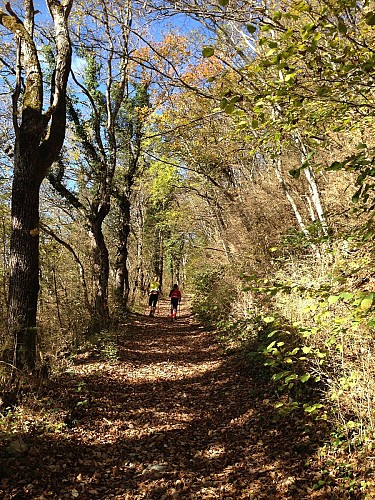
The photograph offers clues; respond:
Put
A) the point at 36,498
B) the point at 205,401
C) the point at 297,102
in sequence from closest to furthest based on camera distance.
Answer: the point at 297,102
the point at 36,498
the point at 205,401

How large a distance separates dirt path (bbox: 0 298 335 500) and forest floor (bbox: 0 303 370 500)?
0.01 meters

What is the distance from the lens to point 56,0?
7445 mm

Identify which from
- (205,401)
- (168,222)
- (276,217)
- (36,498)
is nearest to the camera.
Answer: (36,498)

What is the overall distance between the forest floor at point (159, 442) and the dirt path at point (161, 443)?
13 mm

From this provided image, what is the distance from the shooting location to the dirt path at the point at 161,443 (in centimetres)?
414

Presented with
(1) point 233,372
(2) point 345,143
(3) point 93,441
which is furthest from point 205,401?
(2) point 345,143

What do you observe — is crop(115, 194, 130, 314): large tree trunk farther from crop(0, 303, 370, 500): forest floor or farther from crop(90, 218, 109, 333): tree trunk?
crop(0, 303, 370, 500): forest floor

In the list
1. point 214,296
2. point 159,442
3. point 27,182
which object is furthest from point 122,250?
point 159,442

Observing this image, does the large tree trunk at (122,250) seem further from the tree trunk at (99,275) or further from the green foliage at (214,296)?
the tree trunk at (99,275)

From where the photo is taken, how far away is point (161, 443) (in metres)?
5.34

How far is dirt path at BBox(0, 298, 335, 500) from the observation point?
13.6ft

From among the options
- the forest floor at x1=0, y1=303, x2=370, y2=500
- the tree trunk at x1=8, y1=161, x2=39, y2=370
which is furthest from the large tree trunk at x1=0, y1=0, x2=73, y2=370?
the forest floor at x1=0, y1=303, x2=370, y2=500

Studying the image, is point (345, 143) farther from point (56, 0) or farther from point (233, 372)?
point (56, 0)

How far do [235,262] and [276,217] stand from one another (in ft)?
7.48
